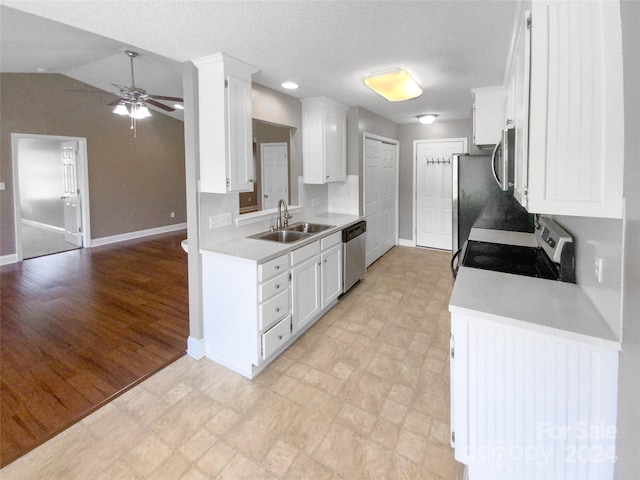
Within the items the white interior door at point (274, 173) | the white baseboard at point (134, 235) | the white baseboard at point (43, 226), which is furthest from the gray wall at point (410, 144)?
the white baseboard at point (43, 226)

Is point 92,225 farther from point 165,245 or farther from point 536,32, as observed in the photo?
point 536,32

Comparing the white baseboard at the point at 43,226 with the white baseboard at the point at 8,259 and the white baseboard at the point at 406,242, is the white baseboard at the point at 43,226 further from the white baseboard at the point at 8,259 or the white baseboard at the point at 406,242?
the white baseboard at the point at 406,242

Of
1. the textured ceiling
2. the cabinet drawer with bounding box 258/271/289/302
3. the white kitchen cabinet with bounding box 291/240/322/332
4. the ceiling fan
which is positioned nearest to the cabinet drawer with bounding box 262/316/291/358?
the white kitchen cabinet with bounding box 291/240/322/332

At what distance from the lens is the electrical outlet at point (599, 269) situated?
1332 millimetres

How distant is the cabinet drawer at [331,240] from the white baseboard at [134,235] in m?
5.36

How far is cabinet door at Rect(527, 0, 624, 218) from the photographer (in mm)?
1124

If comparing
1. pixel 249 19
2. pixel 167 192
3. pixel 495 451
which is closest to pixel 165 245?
pixel 167 192

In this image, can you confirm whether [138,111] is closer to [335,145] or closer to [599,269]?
[335,145]

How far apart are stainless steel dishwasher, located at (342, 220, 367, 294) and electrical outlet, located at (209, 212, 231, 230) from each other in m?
1.34

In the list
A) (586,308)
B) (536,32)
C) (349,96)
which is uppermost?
(349,96)

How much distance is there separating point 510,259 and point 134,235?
7.22 metres

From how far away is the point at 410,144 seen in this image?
611 centimetres

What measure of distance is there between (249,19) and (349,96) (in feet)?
6.79

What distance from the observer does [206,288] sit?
8.71ft
